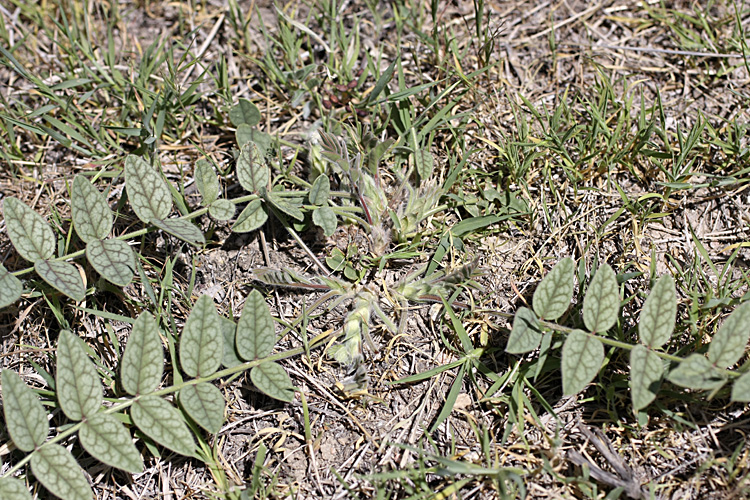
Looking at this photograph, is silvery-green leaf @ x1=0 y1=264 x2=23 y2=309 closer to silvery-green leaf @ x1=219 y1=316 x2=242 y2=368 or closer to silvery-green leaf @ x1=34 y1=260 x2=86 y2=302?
silvery-green leaf @ x1=34 y1=260 x2=86 y2=302

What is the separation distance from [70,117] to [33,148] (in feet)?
1.13

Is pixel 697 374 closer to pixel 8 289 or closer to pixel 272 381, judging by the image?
pixel 272 381

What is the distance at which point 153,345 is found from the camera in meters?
2.22

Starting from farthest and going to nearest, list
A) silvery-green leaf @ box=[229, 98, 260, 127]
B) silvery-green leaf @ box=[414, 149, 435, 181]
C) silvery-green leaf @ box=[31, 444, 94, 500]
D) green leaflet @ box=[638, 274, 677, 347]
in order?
1. silvery-green leaf @ box=[229, 98, 260, 127]
2. silvery-green leaf @ box=[414, 149, 435, 181]
3. green leaflet @ box=[638, 274, 677, 347]
4. silvery-green leaf @ box=[31, 444, 94, 500]

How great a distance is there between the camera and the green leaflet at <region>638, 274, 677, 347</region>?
7.09 feet

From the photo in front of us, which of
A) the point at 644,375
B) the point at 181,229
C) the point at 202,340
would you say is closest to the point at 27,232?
the point at 181,229

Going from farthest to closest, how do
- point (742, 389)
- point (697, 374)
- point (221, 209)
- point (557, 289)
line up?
point (221, 209) < point (557, 289) < point (697, 374) < point (742, 389)

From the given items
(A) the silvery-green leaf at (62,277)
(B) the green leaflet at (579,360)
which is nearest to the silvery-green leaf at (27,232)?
(A) the silvery-green leaf at (62,277)

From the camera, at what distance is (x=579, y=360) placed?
214 centimetres

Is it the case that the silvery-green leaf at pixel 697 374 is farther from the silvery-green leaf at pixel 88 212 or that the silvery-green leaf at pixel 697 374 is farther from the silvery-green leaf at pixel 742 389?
the silvery-green leaf at pixel 88 212

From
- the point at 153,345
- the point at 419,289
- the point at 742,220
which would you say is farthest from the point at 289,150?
the point at 742,220

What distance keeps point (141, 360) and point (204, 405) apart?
0.95ft

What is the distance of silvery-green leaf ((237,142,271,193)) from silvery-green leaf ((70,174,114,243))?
0.56 meters

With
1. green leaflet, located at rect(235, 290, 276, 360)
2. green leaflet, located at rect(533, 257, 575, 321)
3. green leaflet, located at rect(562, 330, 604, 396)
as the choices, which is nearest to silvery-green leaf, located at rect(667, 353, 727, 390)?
green leaflet, located at rect(562, 330, 604, 396)
